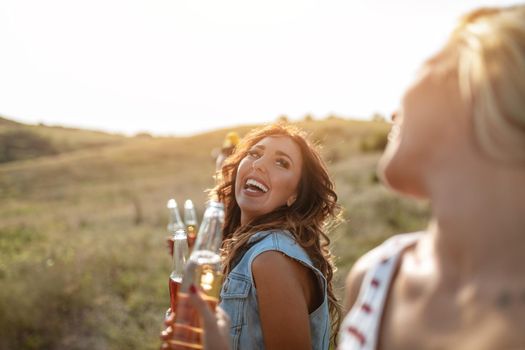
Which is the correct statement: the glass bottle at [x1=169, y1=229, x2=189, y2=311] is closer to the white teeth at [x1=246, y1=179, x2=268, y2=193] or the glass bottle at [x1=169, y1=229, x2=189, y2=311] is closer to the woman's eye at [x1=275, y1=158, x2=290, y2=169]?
the white teeth at [x1=246, y1=179, x2=268, y2=193]

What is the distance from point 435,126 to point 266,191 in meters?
1.61

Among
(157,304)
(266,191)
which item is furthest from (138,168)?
(266,191)

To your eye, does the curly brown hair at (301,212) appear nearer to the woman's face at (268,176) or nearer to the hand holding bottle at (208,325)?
the woman's face at (268,176)

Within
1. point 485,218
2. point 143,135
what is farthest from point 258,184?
point 143,135

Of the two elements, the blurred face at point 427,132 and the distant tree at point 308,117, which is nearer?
the blurred face at point 427,132

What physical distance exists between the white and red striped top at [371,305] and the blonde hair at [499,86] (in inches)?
16.3

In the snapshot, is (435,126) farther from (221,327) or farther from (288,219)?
(288,219)

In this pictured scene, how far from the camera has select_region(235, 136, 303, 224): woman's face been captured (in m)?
2.92

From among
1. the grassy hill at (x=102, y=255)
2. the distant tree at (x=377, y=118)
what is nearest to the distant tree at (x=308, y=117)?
the distant tree at (x=377, y=118)

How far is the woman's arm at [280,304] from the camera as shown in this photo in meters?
2.49

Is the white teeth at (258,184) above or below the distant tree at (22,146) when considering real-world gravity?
above

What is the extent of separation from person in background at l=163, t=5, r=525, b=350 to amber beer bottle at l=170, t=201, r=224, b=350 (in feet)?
1.43

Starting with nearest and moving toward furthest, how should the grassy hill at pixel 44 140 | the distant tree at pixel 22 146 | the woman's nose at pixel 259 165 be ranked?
the woman's nose at pixel 259 165 < the distant tree at pixel 22 146 < the grassy hill at pixel 44 140

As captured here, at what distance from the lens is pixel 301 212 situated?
9.89 feet
